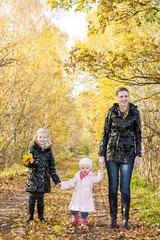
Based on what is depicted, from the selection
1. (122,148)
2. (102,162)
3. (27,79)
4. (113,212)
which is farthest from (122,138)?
(27,79)

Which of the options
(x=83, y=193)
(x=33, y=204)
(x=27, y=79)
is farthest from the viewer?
(x=27, y=79)

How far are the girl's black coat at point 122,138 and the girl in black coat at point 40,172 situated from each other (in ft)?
3.34

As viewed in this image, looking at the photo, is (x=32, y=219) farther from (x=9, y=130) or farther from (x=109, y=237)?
(x=9, y=130)

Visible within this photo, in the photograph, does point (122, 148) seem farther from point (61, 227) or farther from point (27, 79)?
point (27, 79)

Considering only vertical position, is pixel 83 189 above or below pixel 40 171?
below

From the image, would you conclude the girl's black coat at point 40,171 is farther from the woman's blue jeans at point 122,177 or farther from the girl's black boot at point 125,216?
the girl's black boot at point 125,216

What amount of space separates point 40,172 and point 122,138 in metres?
1.54

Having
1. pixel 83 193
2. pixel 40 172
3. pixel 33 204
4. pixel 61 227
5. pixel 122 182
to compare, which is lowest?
pixel 61 227

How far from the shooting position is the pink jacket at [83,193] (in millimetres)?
4289

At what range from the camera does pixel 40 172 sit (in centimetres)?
458

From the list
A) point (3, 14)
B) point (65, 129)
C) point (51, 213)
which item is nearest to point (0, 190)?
point (51, 213)

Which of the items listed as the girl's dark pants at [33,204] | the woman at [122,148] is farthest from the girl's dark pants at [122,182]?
the girl's dark pants at [33,204]

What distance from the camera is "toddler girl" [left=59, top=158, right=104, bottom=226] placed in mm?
4299

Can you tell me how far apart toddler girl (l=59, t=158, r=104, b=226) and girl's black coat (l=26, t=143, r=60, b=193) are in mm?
307
